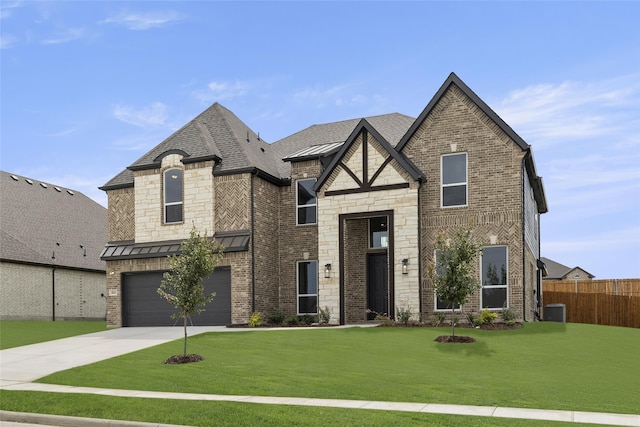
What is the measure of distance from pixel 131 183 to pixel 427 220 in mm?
13929

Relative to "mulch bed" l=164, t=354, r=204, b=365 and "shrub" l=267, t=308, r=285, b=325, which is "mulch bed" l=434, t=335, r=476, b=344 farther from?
"shrub" l=267, t=308, r=285, b=325

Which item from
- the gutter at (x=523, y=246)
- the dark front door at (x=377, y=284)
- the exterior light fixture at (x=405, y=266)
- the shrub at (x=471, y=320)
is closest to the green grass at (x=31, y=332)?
the dark front door at (x=377, y=284)

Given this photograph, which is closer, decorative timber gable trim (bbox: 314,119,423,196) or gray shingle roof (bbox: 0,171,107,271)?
decorative timber gable trim (bbox: 314,119,423,196)

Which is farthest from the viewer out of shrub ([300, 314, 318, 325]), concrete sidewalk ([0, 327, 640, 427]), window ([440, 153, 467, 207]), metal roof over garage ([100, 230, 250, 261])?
metal roof over garage ([100, 230, 250, 261])

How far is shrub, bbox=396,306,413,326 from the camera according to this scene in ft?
→ 76.5

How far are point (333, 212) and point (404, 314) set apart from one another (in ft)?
16.7

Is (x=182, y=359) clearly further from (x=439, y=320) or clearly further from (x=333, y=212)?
(x=333, y=212)

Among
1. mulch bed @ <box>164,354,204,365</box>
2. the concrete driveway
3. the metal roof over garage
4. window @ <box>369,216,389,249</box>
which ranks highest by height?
window @ <box>369,216,389,249</box>

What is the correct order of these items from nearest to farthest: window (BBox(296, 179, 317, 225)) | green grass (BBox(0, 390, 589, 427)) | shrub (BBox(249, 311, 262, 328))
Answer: green grass (BBox(0, 390, 589, 427))
shrub (BBox(249, 311, 262, 328))
window (BBox(296, 179, 317, 225))

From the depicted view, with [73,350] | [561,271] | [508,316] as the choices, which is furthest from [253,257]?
[561,271]

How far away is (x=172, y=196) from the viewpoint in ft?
94.0

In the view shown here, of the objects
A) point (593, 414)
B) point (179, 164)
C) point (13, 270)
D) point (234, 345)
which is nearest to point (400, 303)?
point (234, 345)

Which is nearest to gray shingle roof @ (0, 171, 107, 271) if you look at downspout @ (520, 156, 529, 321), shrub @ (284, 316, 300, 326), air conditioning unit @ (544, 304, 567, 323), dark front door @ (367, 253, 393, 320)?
shrub @ (284, 316, 300, 326)

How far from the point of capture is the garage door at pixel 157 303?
27.2 m
